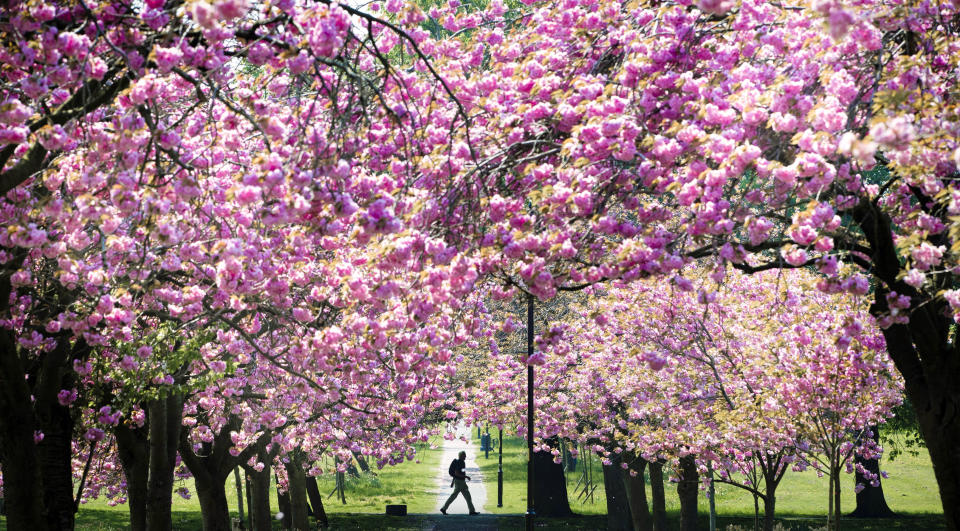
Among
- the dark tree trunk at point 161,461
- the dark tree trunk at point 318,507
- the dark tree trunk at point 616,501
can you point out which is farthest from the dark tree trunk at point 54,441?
the dark tree trunk at point 616,501

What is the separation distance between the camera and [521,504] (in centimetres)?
3569

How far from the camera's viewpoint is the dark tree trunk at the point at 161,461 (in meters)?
13.9

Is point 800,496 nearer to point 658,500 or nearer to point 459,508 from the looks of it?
point 459,508

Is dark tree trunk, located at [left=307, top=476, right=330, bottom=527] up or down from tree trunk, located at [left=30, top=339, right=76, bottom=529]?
down

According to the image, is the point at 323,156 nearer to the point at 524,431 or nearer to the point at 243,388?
the point at 243,388

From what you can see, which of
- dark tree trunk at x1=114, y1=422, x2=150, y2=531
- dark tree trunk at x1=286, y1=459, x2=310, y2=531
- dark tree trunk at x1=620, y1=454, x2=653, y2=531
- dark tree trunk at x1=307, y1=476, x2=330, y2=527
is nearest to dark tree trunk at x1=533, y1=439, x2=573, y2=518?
dark tree trunk at x1=620, y1=454, x2=653, y2=531

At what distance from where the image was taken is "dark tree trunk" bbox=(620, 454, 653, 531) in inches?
992

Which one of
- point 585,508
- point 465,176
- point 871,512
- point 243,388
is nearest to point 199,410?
point 243,388

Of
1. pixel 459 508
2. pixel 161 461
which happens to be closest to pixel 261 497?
pixel 161 461

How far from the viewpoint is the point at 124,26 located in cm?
620

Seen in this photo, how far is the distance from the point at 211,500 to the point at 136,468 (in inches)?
129

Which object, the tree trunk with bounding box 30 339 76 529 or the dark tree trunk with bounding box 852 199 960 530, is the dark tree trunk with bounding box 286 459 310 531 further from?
the dark tree trunk with bounding box 852 199 960 530

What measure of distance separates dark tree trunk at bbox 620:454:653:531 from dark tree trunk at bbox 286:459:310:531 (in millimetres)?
8299

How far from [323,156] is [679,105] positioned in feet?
9.66
